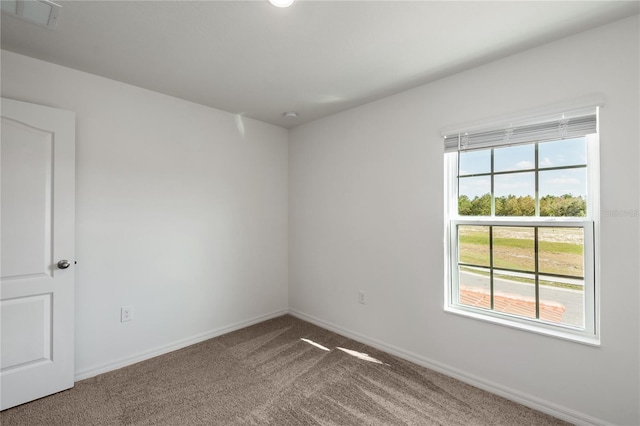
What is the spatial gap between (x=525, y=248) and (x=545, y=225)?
21 cm

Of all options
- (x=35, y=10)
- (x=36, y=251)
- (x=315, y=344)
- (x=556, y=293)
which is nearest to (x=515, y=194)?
(x=556, y=293)

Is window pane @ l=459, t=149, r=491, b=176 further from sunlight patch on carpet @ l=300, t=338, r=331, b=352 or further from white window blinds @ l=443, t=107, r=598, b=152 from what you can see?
sunlight patch on carpet @ l=300, t=338, r=331, b=352

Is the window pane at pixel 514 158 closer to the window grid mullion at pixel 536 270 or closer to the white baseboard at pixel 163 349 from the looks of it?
the window grid mullion at pixel 536 270

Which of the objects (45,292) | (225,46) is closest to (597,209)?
(225,46)

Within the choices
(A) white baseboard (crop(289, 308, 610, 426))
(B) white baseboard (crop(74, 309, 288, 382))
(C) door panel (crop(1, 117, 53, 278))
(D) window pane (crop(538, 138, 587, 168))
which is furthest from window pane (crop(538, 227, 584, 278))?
(C) door panel (crop(1, 117, 53, 278))

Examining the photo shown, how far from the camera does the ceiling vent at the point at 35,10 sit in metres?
1.56

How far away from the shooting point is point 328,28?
1765mm

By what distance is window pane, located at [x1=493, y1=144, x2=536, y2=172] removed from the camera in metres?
2.07

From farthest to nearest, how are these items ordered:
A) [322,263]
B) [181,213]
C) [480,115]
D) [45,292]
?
[322,263]
[181,213]
[480,115]
[45,292]

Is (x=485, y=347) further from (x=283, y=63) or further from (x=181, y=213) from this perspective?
(x=181, y=213)

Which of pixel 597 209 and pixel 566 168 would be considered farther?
pixel 566 168

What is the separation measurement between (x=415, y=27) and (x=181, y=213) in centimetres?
251

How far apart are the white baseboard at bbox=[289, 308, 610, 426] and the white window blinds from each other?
5.71ft

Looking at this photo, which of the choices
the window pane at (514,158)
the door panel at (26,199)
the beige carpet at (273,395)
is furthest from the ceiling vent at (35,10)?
the window pane at (514,158)
